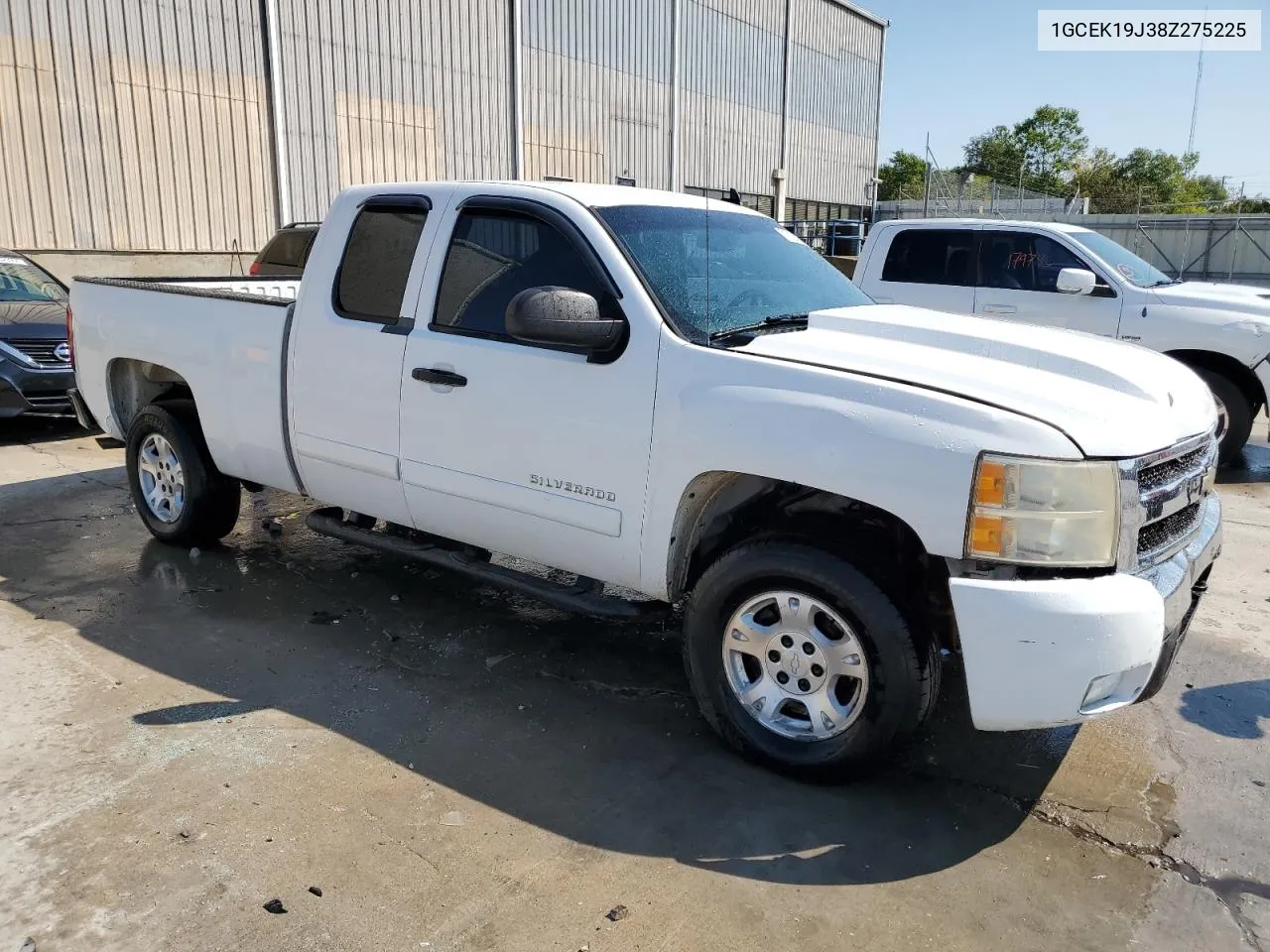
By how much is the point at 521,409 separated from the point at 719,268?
1009mm

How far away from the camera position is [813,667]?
11.0ft

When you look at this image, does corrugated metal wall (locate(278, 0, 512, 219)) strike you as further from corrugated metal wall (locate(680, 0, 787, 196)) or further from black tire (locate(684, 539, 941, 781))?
black tire (locate(684, 539, 941, 781))

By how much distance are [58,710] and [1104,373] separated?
13.5ft

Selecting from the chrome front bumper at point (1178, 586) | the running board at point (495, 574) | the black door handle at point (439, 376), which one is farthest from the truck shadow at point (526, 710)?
the black door handle at point (439, 376)

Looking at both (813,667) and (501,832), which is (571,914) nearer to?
(501,832)

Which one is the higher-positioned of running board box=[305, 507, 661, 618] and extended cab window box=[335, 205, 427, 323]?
extended cab window box=[335, 205, 427, 323]

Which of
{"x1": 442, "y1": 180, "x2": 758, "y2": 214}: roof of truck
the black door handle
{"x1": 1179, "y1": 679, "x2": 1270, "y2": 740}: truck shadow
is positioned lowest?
{"x1": 1179, "y1": 679, "x2": 1270, "y2": 740}: truck shadow

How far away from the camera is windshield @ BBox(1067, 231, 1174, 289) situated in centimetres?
862

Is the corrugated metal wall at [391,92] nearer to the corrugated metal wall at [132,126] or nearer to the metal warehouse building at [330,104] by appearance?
the metal warehouse building at [330,104]

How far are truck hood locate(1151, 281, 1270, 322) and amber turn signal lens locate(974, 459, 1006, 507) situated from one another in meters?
6.56

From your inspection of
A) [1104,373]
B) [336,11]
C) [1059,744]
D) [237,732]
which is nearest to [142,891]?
[237,732]

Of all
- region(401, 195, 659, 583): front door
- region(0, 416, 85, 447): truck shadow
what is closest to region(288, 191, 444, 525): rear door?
region(401, 195, 659, 583): front door

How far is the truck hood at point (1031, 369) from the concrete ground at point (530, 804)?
4.21 ft

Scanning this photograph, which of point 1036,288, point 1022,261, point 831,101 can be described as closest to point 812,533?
point 1036,288
